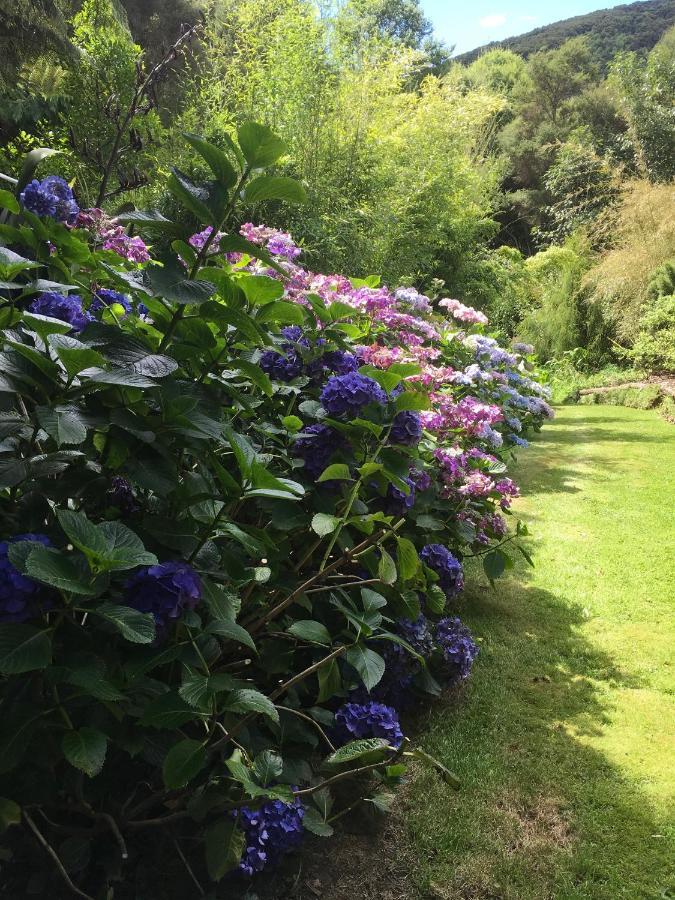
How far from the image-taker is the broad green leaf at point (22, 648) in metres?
0.73

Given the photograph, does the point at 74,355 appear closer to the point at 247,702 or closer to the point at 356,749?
the point at 247,702

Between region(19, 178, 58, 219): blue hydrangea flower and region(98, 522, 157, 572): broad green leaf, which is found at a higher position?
region(19, 178, 58, 219): blue hydrangea flower

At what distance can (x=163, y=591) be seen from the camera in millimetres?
901

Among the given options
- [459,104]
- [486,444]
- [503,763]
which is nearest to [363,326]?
[486,444]

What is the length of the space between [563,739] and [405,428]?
→ 3.75 ft

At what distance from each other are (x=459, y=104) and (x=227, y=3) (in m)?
8.44

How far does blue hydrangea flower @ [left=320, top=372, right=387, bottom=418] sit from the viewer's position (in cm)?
134

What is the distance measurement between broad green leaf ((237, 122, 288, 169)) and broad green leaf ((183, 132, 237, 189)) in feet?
0.10

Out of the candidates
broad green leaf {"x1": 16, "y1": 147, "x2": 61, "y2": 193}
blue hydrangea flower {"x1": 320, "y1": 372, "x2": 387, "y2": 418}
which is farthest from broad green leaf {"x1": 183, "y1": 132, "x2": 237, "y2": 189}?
blue hydrangea flower {"x1": 320, "y1": 372, "x2": 387, "y2": 418}

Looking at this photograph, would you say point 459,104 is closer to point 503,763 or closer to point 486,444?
point 486,444

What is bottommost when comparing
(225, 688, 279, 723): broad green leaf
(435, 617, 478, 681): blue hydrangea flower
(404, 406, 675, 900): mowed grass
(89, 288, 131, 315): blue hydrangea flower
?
(404, 406, 675, 900): mowed grass

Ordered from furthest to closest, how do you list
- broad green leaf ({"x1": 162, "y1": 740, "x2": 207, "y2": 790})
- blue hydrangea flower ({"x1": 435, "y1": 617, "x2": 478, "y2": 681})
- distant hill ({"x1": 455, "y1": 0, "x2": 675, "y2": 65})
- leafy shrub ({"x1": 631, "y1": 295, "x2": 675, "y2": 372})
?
distant hill ({"x1": 455, "y1": 0, "x2": 675, "y2": 65}), leafy shrub ({"x1": 631, "y1": 295, "x2": 675, "y2": 372}), blue hydrangea flower ({"x1": 435, "y1": 617, "x2": 478, "y2": 681}), broad green leaf ({"x1": 162, "y1": 740, "x2": 207, "y2": 790})

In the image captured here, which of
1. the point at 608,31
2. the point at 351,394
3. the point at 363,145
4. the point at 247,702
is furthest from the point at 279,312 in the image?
the point at 608,31

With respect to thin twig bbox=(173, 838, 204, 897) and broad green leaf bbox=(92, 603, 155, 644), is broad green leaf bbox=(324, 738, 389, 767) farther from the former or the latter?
broad green leaf bbox=(92, 603, 155, 644)
